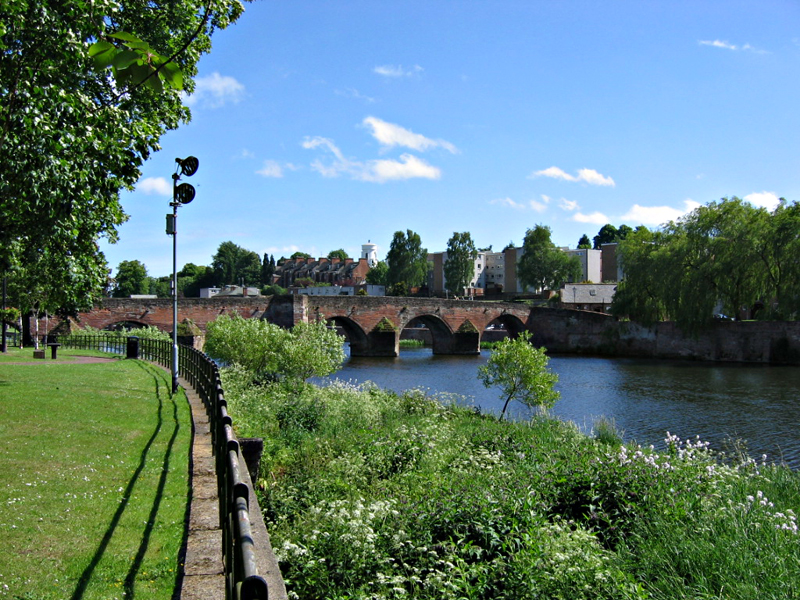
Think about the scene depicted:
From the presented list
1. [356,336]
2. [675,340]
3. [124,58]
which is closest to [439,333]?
[356,336]

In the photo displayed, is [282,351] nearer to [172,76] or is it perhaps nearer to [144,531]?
[144,531]

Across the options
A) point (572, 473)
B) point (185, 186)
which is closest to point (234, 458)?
point (572, 473)

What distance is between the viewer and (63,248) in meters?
11.9

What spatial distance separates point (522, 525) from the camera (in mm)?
7031

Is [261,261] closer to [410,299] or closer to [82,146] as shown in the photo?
A: [410,299]

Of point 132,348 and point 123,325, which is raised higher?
point 123,325

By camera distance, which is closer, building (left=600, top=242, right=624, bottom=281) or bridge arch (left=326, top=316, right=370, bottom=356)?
bridge arch (left=326, top=316, right=370, bottom=356)

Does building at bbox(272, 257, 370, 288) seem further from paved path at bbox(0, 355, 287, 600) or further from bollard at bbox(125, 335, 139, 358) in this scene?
paved path at bbox(0, 355, 287, 600)

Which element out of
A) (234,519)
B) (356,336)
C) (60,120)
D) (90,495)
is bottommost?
(356,336)

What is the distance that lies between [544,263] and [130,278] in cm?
6124

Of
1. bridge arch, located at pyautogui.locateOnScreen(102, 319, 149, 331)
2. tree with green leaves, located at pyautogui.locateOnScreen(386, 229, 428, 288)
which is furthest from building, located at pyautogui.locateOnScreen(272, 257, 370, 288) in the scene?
bridge arch, located at pyautogui.locateOnScreen(102, 319, 149, 331)

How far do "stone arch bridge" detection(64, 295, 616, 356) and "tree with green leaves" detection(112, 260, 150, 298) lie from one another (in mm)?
56968

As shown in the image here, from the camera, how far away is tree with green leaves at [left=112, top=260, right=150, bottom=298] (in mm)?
98062

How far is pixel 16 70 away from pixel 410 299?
46.1 meters
